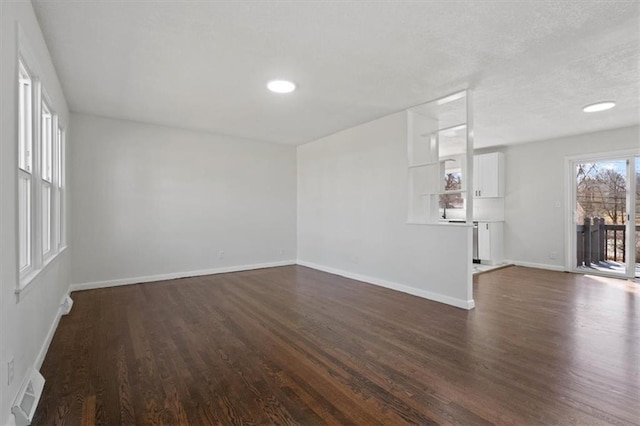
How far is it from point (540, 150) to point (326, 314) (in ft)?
18.0

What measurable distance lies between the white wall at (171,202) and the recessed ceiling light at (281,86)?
241cm

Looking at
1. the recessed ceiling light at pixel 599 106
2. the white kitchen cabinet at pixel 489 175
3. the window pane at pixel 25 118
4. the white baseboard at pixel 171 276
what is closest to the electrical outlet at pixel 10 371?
the window pane at pixel 25 118

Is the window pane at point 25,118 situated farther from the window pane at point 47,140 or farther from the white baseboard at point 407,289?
the white baseboard at point 407,289

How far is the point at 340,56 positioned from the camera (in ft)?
9.18

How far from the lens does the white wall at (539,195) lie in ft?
18.6

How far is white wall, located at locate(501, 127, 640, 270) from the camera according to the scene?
5.67 metres

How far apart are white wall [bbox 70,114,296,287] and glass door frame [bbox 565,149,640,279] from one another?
5085 millimetres

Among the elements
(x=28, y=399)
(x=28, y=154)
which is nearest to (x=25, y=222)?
(x=28, y=154)

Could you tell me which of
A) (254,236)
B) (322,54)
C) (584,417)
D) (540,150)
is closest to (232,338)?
(584,417)

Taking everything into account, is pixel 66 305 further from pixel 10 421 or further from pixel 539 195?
pixel 539 195

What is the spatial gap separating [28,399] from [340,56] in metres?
3.21

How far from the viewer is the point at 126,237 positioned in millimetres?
4723

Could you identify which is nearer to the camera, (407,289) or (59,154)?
(59,154)

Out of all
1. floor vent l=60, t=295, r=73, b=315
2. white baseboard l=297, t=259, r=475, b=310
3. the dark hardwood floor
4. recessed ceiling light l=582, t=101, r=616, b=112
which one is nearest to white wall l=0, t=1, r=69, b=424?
the dark hardwood floor
